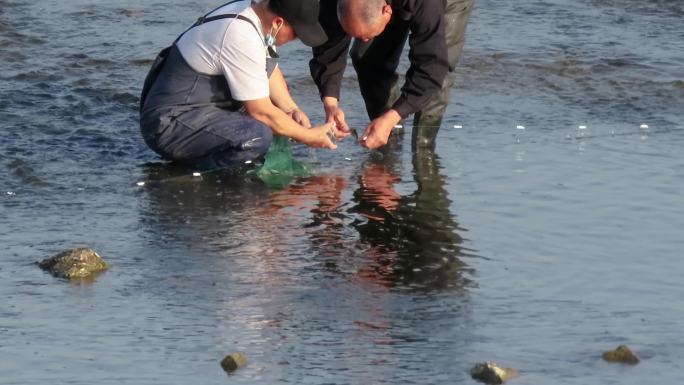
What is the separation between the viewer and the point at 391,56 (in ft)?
27.5

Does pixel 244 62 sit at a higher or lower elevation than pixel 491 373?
higher

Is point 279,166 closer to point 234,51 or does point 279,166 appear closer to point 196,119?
point 196,119

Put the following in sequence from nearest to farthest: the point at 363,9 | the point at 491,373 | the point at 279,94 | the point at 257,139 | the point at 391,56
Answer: the point at 491,373 → the point at 363,9 → the point at 257,139 → the point at 279,94 → the point at 391,56

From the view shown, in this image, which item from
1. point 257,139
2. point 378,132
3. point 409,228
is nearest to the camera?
point 409,228

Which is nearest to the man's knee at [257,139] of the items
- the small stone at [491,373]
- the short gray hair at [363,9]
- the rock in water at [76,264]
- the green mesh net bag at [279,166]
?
the green mesh net bag at [279,166]

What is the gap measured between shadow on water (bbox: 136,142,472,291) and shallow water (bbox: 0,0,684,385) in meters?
0.02

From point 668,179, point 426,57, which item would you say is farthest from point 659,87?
point 426,57

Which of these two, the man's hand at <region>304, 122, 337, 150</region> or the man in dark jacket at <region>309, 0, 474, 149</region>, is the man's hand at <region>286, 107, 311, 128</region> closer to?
the man in dark jacket at <region>309, 0, 474, 149</region>

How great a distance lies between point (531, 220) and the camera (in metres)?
7.19

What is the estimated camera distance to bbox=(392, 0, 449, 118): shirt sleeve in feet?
24.9

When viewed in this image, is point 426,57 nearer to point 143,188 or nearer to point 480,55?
point 143,188

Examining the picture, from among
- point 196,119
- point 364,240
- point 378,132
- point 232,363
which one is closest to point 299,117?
point 196,119

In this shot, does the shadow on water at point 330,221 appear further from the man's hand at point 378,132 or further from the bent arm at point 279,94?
the bent arm at point 279,94

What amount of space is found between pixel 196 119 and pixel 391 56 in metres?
1.30
